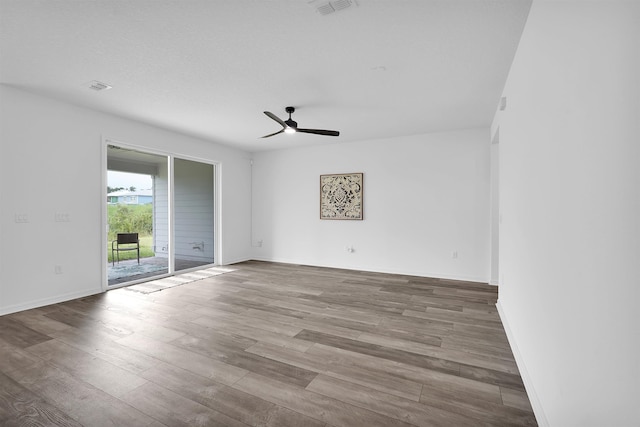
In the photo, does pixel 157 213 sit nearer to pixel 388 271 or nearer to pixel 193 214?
Result: pixel 193 214

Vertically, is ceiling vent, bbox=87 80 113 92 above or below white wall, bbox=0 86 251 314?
above

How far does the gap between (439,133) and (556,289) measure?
14.0ft

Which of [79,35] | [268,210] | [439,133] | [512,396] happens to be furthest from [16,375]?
[439,133]

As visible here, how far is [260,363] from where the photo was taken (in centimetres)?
230

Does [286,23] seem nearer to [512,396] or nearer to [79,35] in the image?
[79,35]

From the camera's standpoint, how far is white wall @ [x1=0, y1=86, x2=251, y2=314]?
11.1 feet

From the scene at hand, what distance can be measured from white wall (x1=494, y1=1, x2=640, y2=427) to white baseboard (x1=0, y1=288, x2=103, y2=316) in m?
5.11

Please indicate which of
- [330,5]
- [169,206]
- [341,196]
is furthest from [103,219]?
[330,5]

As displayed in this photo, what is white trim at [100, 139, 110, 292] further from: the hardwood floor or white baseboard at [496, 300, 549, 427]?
white baseboard at [496, 300, 549, 427]

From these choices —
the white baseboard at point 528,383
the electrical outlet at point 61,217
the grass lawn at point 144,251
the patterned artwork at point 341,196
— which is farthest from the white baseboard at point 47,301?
the white baseboard at point 528,383

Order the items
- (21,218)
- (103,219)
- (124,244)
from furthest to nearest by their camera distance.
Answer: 1. (124,244)
2. (103,219)
3. (21,218)

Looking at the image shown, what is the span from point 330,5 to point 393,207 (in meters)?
4.00

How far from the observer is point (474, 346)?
8.43ft

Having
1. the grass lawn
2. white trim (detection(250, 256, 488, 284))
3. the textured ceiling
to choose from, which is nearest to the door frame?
the grass lawn
